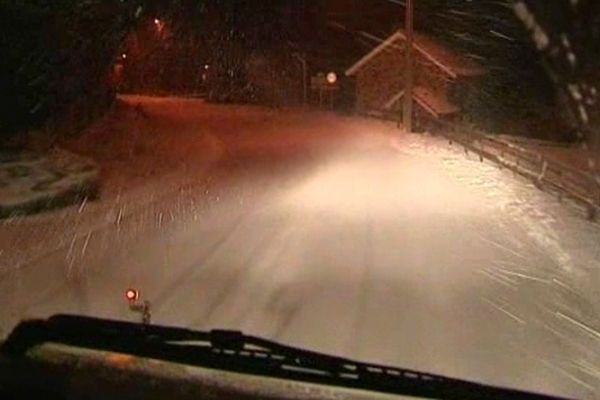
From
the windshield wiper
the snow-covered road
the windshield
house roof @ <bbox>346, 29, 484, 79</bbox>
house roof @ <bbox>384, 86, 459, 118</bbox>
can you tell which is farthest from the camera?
house roof @ <bbox>384, 86, 459, 118</bbox>

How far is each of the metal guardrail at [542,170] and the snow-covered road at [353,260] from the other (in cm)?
12

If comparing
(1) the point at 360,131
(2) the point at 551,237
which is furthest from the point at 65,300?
(1) the point at 360,131

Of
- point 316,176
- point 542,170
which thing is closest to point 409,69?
point 542,170

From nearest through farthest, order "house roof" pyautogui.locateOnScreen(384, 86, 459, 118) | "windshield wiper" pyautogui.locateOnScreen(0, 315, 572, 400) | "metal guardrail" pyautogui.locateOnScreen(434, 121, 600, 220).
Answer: "windshield wiper" pyautogui.locateOnScreen(0, 315, 572, 400)
"metal guardrail" pyautogui.locateOnScreen(434, 121, 600, 220)
"house roof" pyautogui.locateOnScreen(384, 86, 459, 118)

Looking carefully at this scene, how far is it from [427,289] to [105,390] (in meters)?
3.45

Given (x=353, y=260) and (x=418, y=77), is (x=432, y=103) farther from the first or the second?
(x=353, y=260)

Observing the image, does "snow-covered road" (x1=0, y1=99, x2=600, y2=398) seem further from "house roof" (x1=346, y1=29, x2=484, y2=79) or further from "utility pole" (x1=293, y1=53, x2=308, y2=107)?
"house roof" (x1=346, y1=29, x2=484, y2=79)

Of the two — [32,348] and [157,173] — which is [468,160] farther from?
[32,348]

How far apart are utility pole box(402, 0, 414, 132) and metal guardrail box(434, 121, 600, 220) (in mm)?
422

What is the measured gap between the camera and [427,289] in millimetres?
5777

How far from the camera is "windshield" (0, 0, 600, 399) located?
5.06m

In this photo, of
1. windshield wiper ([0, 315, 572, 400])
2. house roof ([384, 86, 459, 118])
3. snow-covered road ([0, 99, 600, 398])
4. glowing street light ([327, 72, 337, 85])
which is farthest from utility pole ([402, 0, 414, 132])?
windshield wiper ([0, 315, 572, 400])

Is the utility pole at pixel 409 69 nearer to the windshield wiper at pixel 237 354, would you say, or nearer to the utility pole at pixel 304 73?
the utility pole at pixel 304 73

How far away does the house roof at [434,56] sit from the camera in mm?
6457
